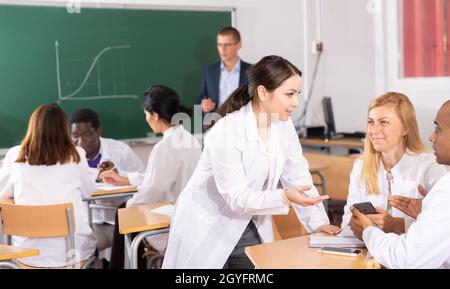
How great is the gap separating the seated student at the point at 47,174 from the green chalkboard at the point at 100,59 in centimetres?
91

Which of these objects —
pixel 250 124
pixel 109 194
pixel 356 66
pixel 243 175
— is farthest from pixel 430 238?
pixel 356 66

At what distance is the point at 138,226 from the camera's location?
8.26 feet

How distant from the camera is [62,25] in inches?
156

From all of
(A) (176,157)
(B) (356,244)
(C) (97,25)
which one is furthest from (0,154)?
(B) (356,244)

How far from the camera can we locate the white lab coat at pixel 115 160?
11.9 ft

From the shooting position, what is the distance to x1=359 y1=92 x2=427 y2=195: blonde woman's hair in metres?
2.47

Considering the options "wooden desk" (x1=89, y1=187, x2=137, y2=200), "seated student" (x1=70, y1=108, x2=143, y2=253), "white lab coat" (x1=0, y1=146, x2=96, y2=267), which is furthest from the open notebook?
"seated student" (x1=70, y1=108, x2=143, y2=253)

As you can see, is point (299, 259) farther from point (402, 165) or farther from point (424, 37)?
point (424, 37)

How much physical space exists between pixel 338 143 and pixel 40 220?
90.8 inches

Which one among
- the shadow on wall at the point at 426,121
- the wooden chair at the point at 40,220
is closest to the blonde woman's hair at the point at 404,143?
the shadow on wall at the point at 426,121

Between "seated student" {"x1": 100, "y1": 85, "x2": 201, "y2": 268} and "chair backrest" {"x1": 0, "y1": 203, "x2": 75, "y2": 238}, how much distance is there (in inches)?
14.9

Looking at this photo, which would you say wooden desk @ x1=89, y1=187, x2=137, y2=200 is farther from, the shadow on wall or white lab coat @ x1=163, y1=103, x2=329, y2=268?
the shadow on wall

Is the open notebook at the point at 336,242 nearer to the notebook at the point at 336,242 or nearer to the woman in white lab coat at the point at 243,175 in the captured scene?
the notebook at the point at 336,242
